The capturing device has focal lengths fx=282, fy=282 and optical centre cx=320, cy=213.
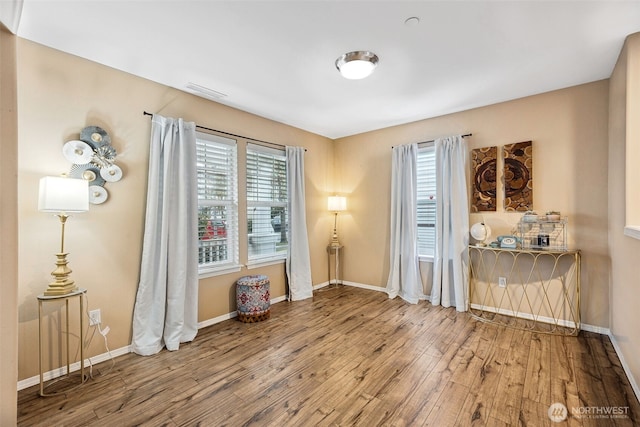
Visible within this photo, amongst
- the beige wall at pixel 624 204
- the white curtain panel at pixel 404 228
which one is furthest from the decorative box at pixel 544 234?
the white curtain panel at pixel 404 228

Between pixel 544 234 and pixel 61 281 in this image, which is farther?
pixel 544 234

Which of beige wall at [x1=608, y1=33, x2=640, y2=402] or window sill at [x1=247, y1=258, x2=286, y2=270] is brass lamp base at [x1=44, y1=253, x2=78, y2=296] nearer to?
window sill at [x1=247, y1=258, x2=286, y2=270]

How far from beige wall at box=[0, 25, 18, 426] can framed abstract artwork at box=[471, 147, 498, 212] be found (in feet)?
13.6

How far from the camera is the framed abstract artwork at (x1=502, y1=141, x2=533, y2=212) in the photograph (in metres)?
3.24

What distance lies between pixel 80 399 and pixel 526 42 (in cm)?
428

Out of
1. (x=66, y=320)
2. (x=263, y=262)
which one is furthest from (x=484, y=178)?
(x=66, y=320)

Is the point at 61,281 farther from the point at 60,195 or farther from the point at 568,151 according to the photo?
the point at 568,151

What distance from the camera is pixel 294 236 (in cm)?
415

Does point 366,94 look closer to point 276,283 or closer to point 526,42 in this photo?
point 526,42

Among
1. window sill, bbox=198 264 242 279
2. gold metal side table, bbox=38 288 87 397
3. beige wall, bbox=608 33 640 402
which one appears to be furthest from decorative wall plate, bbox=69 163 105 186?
beige wall, bbox=608 33 640 402

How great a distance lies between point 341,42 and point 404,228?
2.72 metres

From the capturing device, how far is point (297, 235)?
419 cm

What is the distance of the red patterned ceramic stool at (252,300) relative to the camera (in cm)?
331

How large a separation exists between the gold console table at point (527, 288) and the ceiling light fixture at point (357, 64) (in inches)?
93.2
